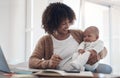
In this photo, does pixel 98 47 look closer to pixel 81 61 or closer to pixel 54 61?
pixel 81 61

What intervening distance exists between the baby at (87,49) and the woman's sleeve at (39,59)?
158mm

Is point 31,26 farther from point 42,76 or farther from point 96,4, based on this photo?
point 42,76

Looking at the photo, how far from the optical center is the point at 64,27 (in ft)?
4.10

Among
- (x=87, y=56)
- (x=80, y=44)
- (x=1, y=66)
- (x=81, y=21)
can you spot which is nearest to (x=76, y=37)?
(x=80, y=44)

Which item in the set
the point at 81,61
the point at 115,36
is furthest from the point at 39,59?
the point at 115,36

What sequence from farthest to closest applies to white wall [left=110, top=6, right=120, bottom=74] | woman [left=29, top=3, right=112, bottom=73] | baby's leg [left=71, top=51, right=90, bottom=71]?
white wall [left=110, top=6, right=120, bottom=74], woman [left=29, top=3, right=112, bottom=73], baby's leg [left=71, top=51, right=90, bottom=71]

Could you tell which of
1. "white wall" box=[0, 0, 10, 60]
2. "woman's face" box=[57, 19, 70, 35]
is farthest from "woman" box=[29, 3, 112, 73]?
"white wall" box=[0, 0, 10, 60]

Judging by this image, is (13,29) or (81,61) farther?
(13,29)

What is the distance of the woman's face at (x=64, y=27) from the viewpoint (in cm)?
123

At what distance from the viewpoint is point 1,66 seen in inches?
36.0

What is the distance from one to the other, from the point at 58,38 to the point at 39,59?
0.60 ft

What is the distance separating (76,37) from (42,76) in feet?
2.05

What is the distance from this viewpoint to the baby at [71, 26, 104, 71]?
1.09 m

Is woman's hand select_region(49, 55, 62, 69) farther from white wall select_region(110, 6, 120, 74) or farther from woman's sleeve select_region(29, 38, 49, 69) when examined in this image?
white wall select_region(110, 6, 120, 74)
